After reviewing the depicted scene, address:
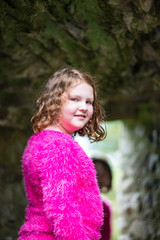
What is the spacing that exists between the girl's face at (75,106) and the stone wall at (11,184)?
1.17 metres

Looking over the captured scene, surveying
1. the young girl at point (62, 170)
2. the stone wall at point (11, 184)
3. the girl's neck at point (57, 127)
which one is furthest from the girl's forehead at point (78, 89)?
the stone wall at point (11, 184)

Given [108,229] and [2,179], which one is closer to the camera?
[108,229]

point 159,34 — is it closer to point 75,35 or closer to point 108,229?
point 75,35

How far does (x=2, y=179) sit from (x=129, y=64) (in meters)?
1.17

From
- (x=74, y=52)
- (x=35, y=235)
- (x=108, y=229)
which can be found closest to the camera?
(x=35, y=235)

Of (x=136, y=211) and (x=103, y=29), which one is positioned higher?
(x=103, y=29)

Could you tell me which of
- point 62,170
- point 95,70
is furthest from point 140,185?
point 62,170

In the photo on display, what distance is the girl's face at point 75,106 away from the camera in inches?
39.4

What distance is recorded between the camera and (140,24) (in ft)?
3.83

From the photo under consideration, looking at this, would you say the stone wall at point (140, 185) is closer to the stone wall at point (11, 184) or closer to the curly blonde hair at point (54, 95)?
the stone wall at point (11, 184)

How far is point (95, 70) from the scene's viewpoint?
1742 mm

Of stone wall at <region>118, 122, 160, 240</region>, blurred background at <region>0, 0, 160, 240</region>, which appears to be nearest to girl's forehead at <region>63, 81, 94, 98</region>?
blurred background at <region>0, 0, 160, 240</region>

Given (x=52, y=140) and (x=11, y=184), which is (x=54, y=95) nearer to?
(x=52, y=140)

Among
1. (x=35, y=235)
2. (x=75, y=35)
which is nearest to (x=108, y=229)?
(x=35, y=235)
